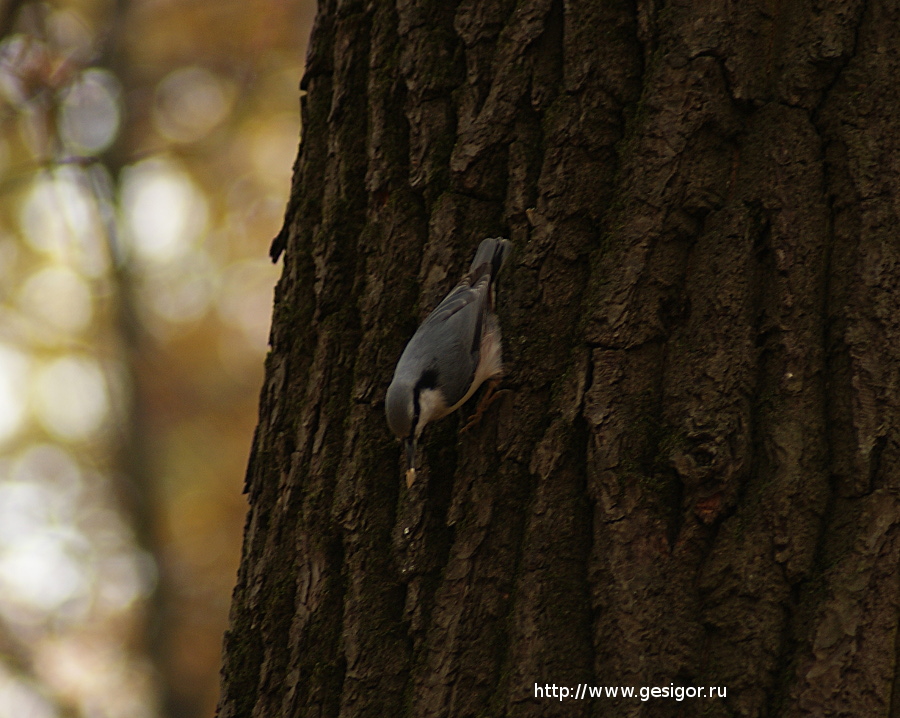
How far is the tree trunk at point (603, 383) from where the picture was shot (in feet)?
5.70

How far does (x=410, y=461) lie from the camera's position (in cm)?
213

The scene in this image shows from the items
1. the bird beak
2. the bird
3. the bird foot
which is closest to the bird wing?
the bird

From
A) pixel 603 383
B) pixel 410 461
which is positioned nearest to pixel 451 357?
pixel 410 461

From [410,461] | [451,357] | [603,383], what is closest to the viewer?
[603,383]

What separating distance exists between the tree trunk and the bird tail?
37 mm

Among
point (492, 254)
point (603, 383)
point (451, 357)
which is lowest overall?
point (603, 383)

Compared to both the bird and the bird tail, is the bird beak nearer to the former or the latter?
the bird

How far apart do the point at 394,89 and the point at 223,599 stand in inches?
250

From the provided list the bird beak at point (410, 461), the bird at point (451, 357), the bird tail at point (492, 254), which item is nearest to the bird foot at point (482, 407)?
the bird at point (451, 357)

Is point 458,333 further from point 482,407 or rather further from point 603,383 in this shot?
point 603,383

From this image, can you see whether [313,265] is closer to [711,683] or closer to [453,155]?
[453,155]

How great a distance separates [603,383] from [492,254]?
0.50 meters

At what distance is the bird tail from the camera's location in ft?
7.25

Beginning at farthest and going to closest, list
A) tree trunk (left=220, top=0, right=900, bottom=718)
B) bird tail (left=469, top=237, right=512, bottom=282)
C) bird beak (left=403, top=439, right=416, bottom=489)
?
1. bird tail (left=469, top=237, right=512, bottom=282)
2. bird beak (left=403, top=439, right=416, bottom=489)
3. tree trunk (left=220, top=0, right=900, bottom=718)
